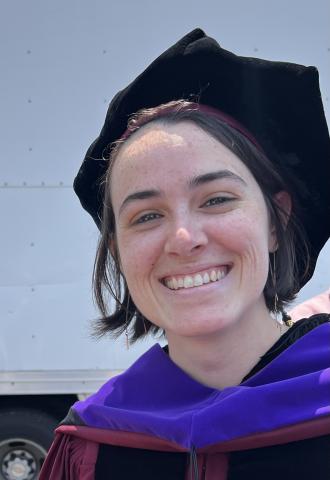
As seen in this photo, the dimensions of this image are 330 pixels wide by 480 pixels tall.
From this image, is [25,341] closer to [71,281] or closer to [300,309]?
[71,281]

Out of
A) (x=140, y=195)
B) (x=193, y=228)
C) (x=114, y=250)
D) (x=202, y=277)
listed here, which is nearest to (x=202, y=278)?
(x=202, y=277)

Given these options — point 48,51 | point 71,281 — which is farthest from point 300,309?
point 48,51

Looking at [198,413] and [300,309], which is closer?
[198,413]

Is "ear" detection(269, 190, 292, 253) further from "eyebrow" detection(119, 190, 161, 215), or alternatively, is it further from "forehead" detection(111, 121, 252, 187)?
"eyebrow" detection(119, 190, 161, 215)

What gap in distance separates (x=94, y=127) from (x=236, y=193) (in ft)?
8.46

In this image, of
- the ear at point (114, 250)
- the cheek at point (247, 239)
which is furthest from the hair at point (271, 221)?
the cheek at point (247, 239)

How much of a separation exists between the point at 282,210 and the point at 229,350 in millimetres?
346

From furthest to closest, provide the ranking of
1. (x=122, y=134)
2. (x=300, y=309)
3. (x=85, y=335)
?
(x=85, y=335) < (x=300, y=309) < (x=122, y=134)

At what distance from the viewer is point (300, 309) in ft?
7.20

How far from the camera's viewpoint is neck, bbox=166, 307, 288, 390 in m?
1.35

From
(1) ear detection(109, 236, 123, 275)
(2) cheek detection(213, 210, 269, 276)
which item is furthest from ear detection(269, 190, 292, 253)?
(1) ear detection(109, 236, 123, 275)

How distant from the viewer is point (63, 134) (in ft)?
12.2

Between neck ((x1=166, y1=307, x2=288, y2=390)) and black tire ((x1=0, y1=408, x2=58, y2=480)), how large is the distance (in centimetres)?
279

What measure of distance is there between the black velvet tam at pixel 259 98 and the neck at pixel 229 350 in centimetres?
32
